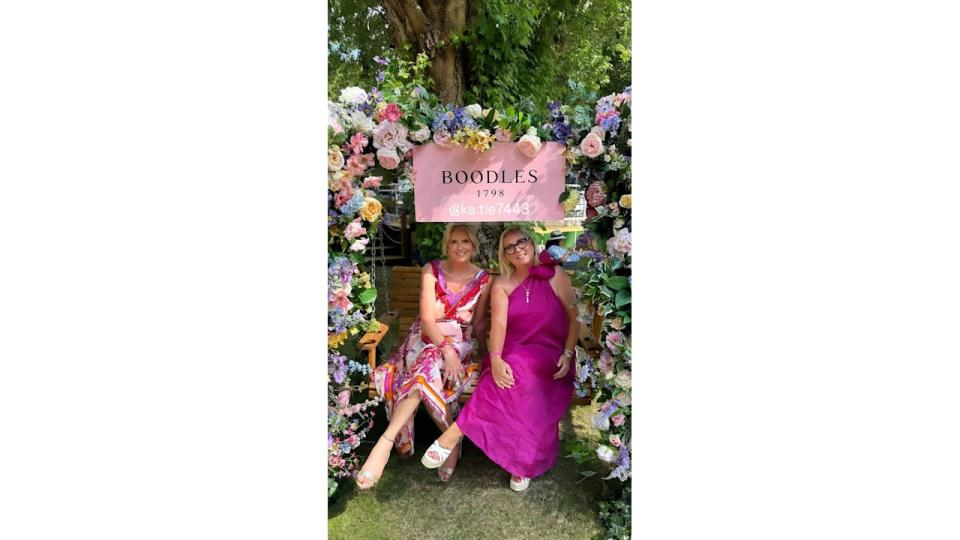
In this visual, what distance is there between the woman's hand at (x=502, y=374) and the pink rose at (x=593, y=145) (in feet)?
4.42

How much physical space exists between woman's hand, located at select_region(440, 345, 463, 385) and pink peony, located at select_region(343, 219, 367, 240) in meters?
0.93

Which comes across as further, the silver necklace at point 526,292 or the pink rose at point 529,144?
the silver necklace at point 526,292

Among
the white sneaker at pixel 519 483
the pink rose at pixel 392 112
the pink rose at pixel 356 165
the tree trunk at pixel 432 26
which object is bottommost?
the white sneaker at pixel 519 483

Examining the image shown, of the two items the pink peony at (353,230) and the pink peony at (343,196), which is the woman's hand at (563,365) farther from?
the pink peony at (343,196)

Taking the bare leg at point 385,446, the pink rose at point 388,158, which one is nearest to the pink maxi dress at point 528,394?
the bare leg at point 385,446

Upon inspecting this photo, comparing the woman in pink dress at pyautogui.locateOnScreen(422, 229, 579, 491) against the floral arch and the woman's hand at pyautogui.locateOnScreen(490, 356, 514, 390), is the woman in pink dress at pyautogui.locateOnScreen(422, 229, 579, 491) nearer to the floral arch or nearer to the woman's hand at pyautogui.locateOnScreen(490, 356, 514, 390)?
the woman's hand at pyautogui.locateOnScreen(490, 356, 514, 390)

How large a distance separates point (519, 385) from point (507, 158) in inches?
53.1

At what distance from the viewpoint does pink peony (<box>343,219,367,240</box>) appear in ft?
10.3

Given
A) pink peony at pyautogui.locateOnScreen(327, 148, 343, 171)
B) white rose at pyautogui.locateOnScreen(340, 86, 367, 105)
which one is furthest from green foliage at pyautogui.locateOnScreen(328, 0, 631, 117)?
pink peony at pyautogui.locateOnScreen(327, 148, 343, 171)

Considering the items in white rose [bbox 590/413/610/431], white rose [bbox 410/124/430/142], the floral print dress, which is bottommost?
white rose [bbox 590/413/610/431]

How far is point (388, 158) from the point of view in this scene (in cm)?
311

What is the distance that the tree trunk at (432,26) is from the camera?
5.21 meters

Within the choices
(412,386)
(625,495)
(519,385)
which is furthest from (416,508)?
(625,495)

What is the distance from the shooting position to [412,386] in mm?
3541
